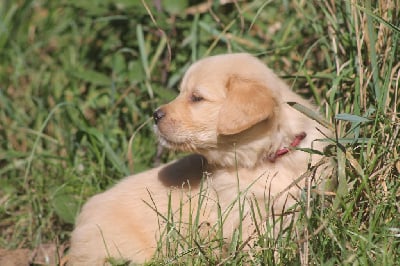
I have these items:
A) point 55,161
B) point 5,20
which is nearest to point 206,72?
point 55,161

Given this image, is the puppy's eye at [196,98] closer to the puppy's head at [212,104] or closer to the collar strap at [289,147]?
the puppy's head at [212,104]

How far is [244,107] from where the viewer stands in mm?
4273

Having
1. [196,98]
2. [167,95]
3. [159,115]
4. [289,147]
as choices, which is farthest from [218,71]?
[167,95]

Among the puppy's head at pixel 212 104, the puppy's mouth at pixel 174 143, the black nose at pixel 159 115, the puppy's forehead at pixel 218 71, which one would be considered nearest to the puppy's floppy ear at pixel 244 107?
the puppy's head at pixel 212 104

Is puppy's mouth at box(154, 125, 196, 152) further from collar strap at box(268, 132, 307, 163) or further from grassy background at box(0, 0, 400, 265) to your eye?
grassy background at box(0, 0, 400, 265)

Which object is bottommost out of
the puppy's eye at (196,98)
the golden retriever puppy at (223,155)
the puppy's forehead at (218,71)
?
the golden retriever puppy at (223,155)

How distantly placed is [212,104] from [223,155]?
0.29m

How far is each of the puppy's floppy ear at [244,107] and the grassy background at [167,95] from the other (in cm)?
37

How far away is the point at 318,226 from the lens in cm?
396

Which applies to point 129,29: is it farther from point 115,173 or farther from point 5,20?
point 5,20

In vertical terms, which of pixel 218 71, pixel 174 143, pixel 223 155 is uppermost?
pixel 218 71

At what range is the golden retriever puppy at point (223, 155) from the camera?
4.36m

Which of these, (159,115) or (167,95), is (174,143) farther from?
(167,95)

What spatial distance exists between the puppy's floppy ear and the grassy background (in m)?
0.37
